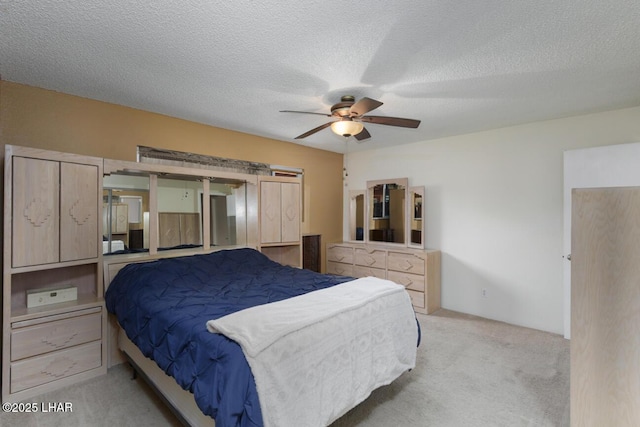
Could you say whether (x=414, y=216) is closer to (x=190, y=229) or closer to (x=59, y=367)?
(x=190, y=229)

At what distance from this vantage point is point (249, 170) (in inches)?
Result: 168

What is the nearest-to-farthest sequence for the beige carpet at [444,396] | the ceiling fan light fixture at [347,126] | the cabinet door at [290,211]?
the beige carpet at [444,396] → the ceiling fan light fixture at [347,126] → the cabinet door at [290,211]

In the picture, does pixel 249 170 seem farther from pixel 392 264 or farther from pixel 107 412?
pixel 107 412

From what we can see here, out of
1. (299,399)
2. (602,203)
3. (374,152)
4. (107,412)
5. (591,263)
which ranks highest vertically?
(374,152)

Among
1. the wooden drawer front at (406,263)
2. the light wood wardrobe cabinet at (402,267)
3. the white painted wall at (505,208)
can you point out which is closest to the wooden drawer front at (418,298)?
the light wood wardrobe cabinet at (402,267)

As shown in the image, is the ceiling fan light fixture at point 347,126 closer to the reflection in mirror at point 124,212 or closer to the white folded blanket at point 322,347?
the white folded blanket at point 322,347

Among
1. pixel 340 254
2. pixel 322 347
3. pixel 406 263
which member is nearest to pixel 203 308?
pixel 322 347

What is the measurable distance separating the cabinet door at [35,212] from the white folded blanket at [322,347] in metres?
1.77

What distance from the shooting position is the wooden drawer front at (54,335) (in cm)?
231

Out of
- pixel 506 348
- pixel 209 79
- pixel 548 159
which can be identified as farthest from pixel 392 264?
pixel 209 79

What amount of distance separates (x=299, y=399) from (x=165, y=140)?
121 inches

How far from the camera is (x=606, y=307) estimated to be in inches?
64.1

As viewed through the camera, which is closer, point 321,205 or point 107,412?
point 107,412

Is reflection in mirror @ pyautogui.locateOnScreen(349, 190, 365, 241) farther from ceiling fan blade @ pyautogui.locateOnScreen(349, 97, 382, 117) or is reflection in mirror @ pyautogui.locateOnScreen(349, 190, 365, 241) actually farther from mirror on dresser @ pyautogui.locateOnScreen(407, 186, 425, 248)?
ceiling fan blade @ pyautogui.locateOnScreen(349, 97, 382, 117)
